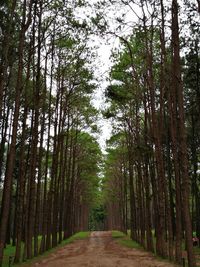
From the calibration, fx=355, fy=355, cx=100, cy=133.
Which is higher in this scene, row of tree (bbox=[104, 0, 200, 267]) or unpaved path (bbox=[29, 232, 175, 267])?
row of tree (bbox=[104, 0, 200, 267])

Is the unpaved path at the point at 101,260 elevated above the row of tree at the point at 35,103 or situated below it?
below

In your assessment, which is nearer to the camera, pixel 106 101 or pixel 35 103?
pixel 35 103

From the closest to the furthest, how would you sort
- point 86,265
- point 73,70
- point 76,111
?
point 86,265, point 73,70, point 76,111

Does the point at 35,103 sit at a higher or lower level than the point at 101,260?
higher

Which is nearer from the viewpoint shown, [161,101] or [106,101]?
[161,101]

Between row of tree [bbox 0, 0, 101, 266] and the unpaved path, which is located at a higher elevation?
row of tree [bbox 0, 0, 101, 266]

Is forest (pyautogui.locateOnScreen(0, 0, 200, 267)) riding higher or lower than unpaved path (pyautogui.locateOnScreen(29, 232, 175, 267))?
higher

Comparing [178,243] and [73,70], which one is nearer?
[178,243]

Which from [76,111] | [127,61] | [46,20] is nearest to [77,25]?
[46,20]

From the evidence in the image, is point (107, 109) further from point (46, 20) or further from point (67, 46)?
point (46, 20)

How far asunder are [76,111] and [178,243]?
19.5 m

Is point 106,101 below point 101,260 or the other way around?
the other way around

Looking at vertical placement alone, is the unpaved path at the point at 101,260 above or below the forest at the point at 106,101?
below

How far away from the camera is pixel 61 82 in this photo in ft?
80.2
